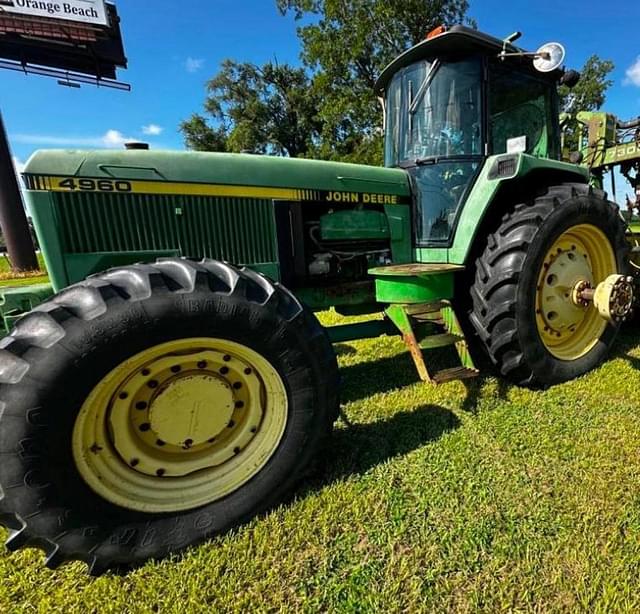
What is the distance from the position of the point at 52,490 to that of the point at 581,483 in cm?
220

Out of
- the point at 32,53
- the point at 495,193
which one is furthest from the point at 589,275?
the point at 32,53

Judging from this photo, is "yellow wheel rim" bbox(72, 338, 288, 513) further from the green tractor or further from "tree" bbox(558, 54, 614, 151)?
"tree" bbox(558, 54, 614, 151)

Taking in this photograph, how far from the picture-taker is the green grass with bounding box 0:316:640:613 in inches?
51.1

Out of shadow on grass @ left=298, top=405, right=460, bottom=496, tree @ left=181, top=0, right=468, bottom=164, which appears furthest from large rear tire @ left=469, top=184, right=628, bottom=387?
tree @ left=181, top=0, right=468, bottom=164

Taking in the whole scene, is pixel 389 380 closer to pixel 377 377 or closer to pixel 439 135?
pixel 377 377

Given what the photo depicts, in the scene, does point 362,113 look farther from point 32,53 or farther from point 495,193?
point 495,193

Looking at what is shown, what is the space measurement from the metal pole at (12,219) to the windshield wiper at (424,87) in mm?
12727

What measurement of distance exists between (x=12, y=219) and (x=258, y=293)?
527 inches

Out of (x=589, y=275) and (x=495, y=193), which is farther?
(x=589, y=275)

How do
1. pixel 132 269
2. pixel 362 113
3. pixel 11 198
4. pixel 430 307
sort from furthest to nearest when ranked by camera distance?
pixel 362 113 < pixel 11 198 < pixel 430 307 < pixel 132 269

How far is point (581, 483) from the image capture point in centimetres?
176

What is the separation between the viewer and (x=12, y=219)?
11281mm

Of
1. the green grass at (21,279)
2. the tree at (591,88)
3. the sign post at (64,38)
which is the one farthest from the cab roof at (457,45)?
the tree at (591,88)

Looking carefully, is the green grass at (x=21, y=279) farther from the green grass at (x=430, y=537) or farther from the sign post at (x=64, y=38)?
the sign post at (x=64, y=38)
